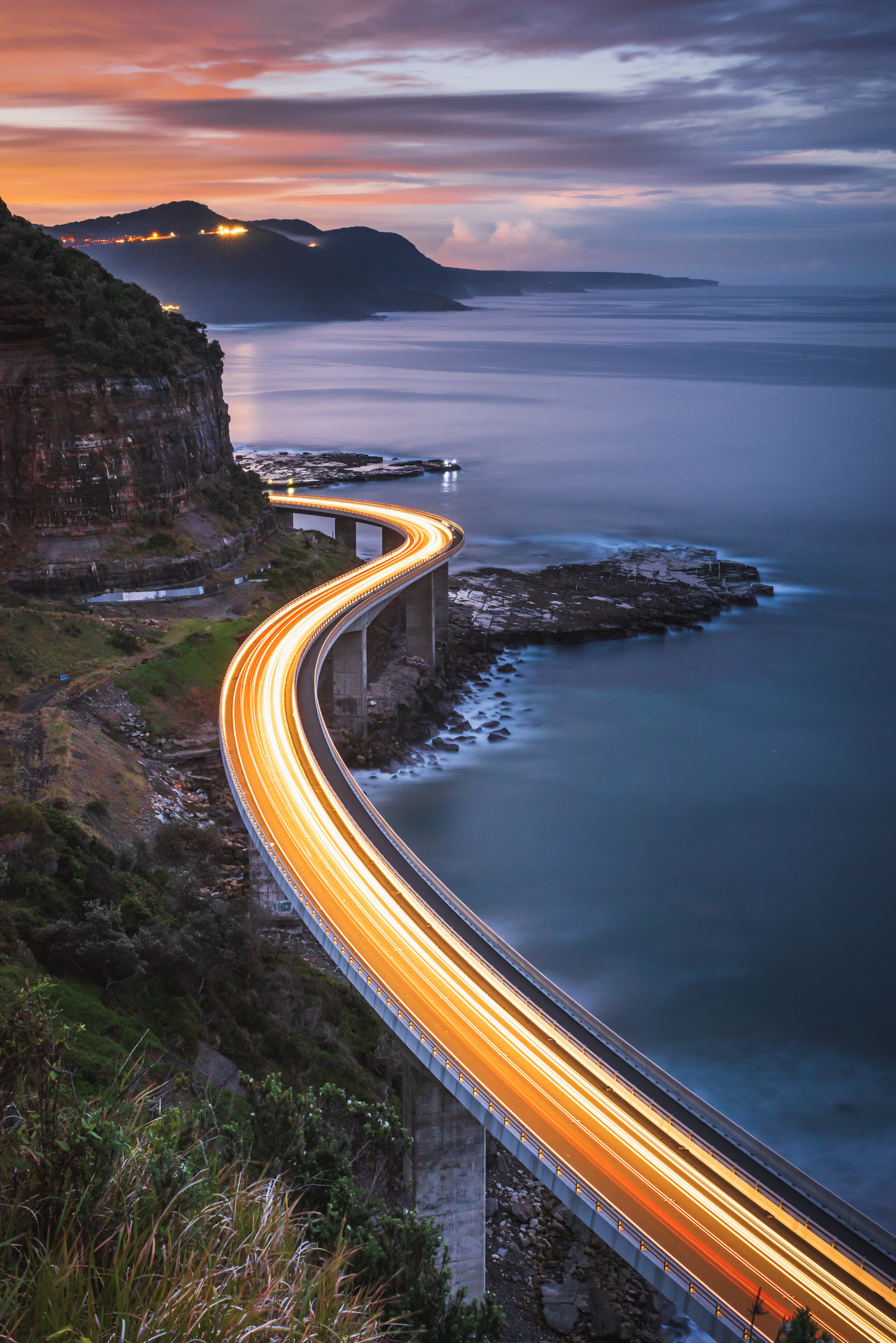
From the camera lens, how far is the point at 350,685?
5556 cm

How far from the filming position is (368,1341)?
10078 mm

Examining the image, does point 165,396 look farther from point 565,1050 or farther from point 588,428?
point 588,428

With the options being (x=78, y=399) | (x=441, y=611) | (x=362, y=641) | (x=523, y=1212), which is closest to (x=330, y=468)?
(x=441, y=611)

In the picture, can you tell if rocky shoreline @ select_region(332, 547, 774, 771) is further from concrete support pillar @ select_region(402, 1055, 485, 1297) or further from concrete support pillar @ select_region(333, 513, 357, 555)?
concrete support pillar @ select_region(402, 1055, 485, 1297)

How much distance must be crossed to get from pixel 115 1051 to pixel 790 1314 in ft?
45.7

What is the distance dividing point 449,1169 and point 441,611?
49.5m

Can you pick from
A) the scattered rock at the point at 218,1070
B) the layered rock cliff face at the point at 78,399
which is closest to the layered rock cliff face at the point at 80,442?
the layered rock cliff face at the point at 78,399

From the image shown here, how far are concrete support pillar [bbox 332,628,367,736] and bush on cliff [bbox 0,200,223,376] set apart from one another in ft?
68.6

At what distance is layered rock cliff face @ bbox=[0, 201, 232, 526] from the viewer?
57.8 metres

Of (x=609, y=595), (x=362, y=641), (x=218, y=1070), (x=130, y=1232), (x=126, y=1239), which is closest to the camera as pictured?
(x=130, y=1232)

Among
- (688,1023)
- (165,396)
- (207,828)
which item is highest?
(165,396)

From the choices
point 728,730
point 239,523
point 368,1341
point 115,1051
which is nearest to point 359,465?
point 239,523

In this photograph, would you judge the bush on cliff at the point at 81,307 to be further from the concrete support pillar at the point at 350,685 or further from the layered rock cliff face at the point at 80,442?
the concrete support pillar at the point at 350,685

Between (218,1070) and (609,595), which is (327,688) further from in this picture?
(218,1070)
